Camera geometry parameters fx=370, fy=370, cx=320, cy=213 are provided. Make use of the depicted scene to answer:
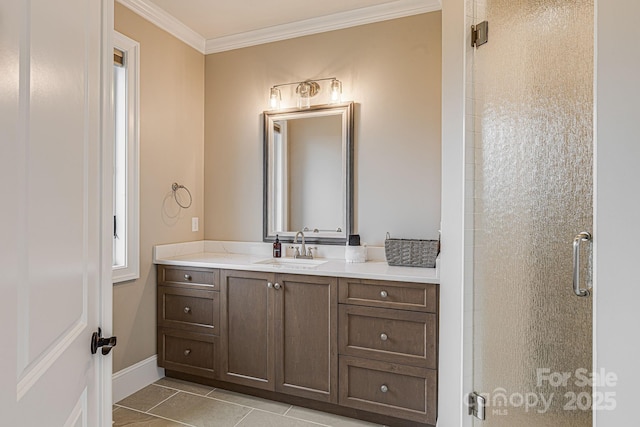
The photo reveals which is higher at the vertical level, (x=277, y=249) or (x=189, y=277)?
(x=277, y=249)

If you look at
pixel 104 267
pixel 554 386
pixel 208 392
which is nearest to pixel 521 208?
pixel 554 386

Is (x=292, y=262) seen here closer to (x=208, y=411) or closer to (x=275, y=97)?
(x=208, y=411)

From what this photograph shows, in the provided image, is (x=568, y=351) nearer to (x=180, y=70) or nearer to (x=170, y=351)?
(x=170, y=351)

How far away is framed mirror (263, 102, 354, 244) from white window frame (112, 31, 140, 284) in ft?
3.09

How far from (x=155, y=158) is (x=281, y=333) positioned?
5.15 feet

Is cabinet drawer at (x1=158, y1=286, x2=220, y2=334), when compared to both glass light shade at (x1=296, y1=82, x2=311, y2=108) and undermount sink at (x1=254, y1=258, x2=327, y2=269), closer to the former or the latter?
undermount sink at (x1=254, y1=258, x2=327, y2=269)

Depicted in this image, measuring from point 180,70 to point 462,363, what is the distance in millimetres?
2866

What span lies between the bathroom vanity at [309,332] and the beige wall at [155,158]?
13cm

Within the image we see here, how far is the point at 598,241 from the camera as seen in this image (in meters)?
1.11

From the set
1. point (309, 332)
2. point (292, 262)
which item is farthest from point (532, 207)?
point (292, 262)

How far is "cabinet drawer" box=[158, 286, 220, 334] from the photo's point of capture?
8.44 ft

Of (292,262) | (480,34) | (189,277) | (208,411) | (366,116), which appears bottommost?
(208,411)

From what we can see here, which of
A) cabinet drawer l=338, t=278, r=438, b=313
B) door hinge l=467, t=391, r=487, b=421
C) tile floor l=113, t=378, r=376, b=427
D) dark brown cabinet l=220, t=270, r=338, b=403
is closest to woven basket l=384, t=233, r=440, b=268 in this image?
cabinet drawer l=338, t=278, r=438, b=313

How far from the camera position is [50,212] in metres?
0.70
